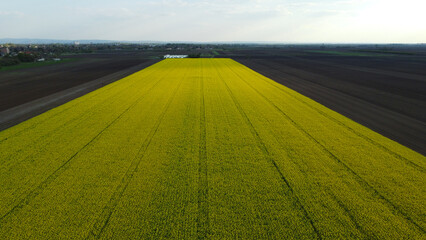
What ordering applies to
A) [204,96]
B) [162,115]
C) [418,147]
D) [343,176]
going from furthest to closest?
[204,96] < [162,115] < [418,147] < [343,176]

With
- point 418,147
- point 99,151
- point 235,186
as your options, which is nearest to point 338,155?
point 418,147

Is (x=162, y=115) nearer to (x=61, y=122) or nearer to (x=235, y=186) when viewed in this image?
(x=61, y=122)

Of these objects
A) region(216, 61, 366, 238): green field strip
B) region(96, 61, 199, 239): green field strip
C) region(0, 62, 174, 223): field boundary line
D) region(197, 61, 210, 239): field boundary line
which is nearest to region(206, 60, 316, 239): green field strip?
region(197, 61, 210, 239): field boundary line

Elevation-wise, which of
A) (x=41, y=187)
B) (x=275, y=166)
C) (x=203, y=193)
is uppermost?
(x=275, y=166)

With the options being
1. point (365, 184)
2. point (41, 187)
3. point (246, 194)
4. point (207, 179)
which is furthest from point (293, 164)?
point (41, 187)

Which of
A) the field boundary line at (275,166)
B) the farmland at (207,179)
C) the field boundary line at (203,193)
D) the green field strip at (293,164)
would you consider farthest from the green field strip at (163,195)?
the green field strip at (293,164)

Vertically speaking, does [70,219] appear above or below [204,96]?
below

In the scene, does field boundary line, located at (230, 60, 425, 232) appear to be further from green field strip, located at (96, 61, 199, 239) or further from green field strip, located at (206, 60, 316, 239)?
green field strip, located at (96, 61, 199, 239)

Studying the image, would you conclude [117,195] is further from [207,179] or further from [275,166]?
[275,166]
